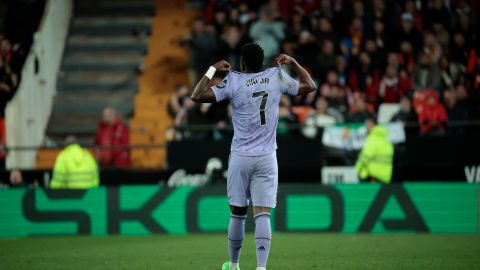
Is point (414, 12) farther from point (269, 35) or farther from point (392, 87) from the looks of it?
point (269, 35)

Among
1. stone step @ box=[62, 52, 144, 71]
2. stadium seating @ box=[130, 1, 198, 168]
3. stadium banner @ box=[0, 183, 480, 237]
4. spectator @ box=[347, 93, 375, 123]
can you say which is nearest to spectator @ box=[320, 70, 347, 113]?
spectator @ box=[347, 93, 375, 123]

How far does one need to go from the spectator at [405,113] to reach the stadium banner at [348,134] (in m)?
0.63

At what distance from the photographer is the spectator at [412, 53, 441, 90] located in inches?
827

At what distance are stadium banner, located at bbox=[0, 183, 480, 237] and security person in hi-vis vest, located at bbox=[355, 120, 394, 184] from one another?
919 millimetres

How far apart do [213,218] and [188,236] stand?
75cm

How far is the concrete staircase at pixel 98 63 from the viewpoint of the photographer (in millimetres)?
24484

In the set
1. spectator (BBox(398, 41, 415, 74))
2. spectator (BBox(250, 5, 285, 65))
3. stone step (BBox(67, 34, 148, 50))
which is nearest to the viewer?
spectator (BBox(398, 41, 415, 74))

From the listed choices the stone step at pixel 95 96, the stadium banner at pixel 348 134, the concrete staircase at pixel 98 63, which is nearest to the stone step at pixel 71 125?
the concrete staircase at pixel 98 63

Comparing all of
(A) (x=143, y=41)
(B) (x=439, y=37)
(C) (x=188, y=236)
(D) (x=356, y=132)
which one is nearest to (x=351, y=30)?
(B) (x=439, y=37)

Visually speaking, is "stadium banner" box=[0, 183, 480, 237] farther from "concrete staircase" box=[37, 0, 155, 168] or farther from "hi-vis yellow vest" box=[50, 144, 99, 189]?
"concrete staircase" box=[37, 0, 155, 168]

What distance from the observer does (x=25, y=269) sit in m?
11.8

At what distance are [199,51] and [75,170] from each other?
543 centimetres

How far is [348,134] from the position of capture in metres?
19.7

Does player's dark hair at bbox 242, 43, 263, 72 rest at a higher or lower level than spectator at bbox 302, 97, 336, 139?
higher
